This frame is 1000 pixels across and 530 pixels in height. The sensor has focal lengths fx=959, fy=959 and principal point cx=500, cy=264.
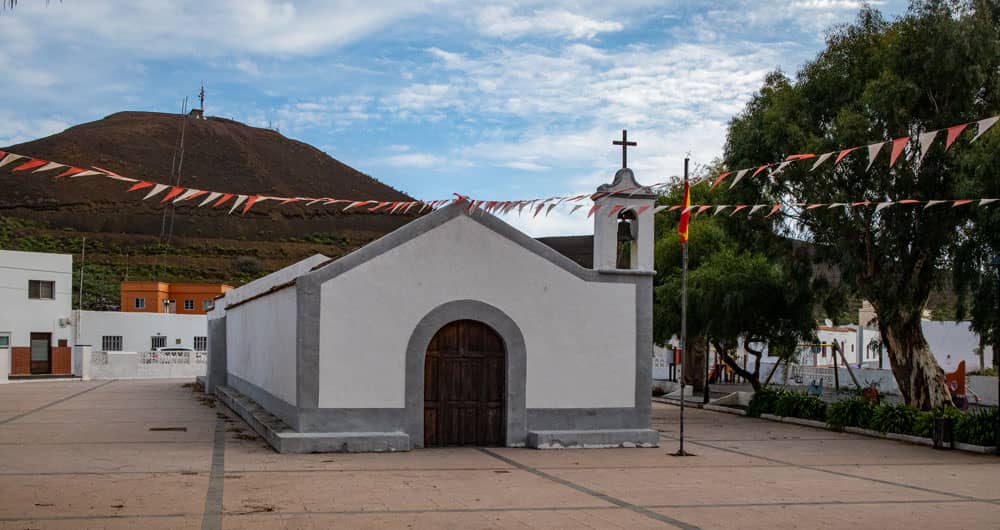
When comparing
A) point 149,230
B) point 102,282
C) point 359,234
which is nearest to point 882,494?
point 102,282

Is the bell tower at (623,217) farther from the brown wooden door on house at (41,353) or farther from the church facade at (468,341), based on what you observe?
the brown wooden door on house at (41,353)

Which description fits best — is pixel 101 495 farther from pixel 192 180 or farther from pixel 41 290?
pixel 192 180

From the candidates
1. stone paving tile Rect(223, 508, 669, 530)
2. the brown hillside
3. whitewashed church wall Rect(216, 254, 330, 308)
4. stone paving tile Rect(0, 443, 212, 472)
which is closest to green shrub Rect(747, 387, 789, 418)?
whitewashed church wall Rect(216, 254, 330, 308)

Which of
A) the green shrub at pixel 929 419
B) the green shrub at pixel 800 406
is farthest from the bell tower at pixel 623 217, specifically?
the green shrub at pixel 800 406

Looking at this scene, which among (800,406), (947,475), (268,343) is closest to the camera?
(947,475)

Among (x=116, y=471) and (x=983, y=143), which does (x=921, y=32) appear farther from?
(x=116, y=471)

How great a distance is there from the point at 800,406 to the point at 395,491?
48.2 ft

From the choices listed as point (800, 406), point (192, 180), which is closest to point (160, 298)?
point (800, 406)

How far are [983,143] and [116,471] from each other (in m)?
16.4

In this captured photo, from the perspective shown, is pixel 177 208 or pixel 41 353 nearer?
pixel 41 353

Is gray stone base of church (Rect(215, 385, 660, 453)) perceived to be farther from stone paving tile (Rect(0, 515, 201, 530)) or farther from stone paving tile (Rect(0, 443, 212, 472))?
stone paving tile (Rect(0, 515, 201, 530))

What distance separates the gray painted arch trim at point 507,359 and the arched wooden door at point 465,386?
17 cm

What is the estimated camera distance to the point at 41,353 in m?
44.0

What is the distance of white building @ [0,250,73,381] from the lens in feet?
140
